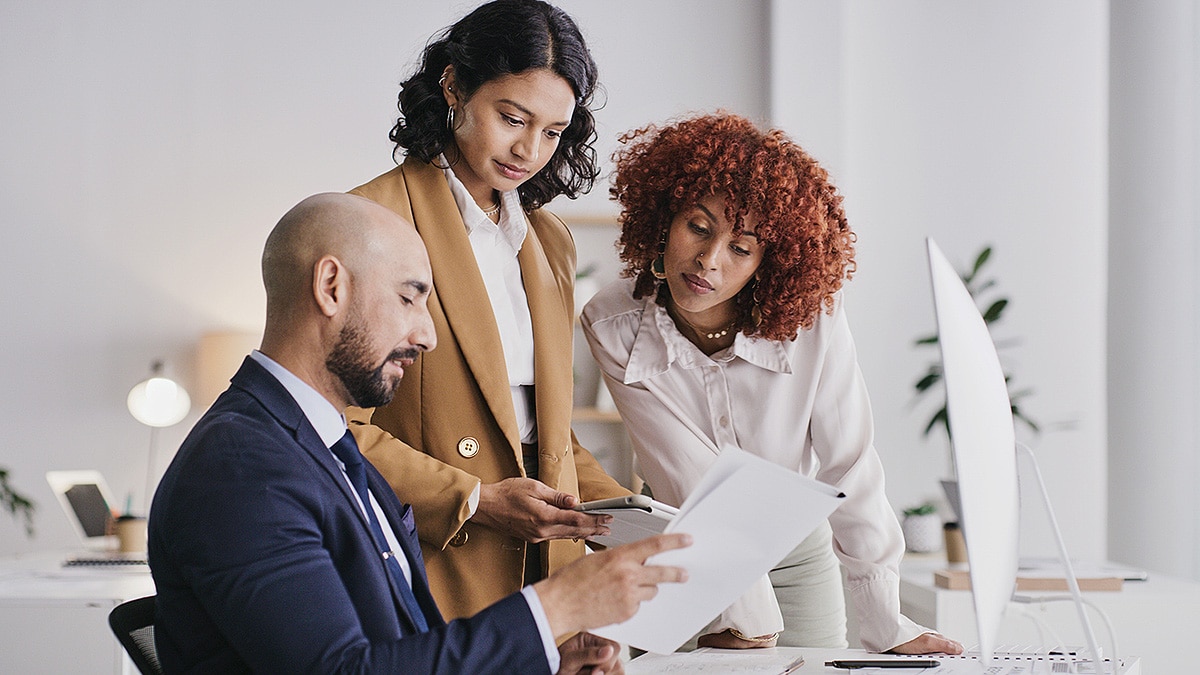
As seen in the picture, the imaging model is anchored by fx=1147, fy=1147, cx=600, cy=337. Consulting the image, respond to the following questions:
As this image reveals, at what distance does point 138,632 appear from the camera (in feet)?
4.57

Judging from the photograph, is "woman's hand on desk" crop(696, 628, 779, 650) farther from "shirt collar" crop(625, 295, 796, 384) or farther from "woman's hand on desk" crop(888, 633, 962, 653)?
"shirt collar" crop(625, 295, 796, 384)

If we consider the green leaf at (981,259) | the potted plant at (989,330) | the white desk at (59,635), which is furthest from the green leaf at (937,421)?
the white desk at (59,635)

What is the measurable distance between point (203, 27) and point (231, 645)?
13.0 ft

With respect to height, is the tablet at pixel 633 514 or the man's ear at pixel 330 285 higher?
the man's ear at pixel 330 285

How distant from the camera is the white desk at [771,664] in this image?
63.0 inches

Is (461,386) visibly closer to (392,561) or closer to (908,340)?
(392,561)

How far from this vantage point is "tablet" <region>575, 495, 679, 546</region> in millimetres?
1434

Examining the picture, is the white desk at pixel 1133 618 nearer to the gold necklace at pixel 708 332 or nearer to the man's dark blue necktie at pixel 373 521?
the gold necklace at pixel 708 332

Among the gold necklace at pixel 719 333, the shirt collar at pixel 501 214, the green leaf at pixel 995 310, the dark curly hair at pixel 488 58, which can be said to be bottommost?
the green leaf at pixel 995 310

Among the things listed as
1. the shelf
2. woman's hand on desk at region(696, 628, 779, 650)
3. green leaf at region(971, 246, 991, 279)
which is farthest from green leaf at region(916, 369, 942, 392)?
woman's hand on desk at region(696, 628, 779, 650)

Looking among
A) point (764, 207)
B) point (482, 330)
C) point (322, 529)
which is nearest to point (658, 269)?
point (764, 207)

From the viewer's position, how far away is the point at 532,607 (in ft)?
3.82

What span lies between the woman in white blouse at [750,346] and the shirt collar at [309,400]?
720mm

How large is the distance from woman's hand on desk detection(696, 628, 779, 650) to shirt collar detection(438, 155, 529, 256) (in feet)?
2.34
